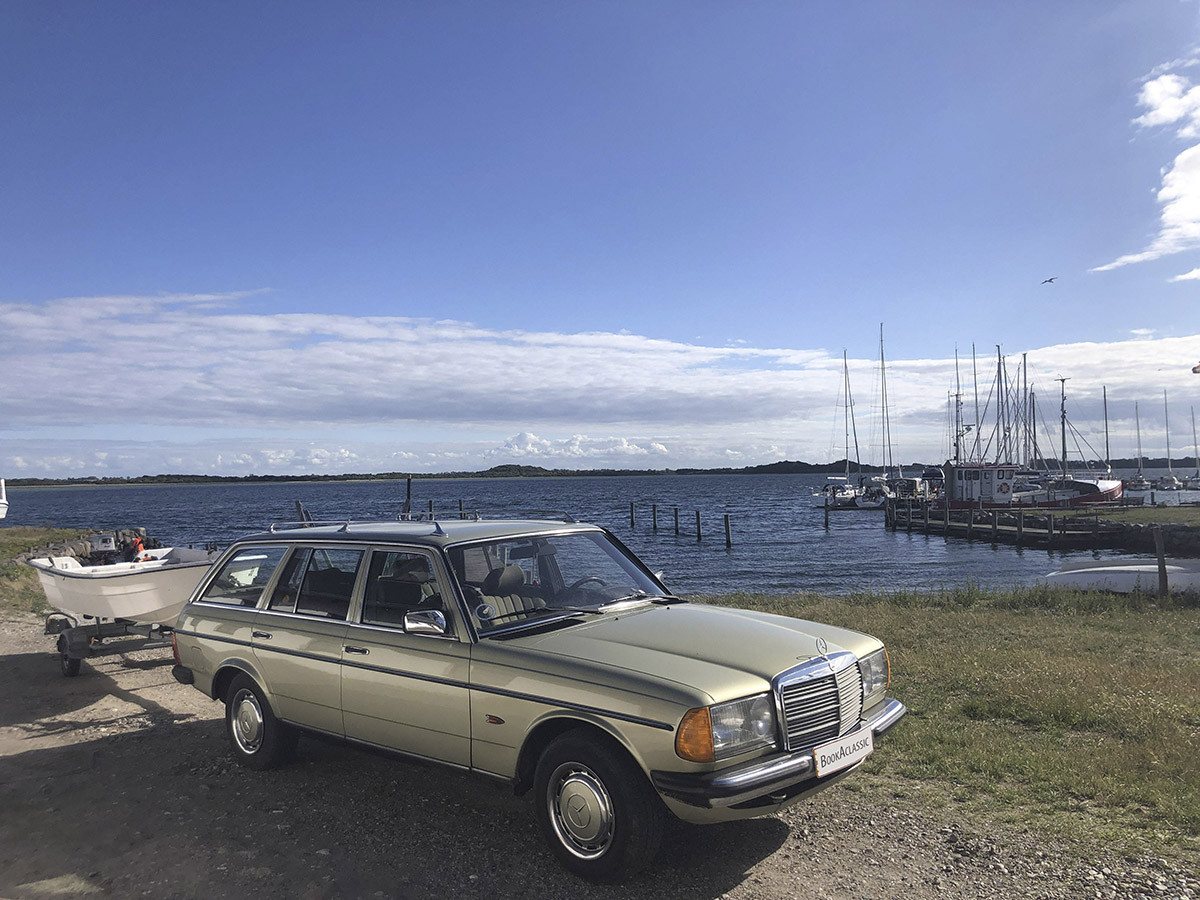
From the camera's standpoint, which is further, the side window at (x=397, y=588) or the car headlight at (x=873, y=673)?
the side window at (x=397, y=588)

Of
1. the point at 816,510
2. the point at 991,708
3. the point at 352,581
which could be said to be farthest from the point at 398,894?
the point at 816,510

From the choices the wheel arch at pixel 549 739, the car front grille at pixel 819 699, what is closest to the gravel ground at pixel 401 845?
the wheel arch at pixel 549 739

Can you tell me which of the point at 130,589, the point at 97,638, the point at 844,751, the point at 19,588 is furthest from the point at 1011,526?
the point at 844,751

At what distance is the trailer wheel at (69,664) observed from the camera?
9.32 m

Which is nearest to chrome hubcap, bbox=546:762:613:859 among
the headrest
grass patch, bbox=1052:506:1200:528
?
the headrest

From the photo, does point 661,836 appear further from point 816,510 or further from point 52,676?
point 816,510

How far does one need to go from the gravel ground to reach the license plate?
598mm

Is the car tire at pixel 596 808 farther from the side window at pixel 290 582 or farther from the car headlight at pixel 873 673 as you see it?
the side window at pixel 290 582

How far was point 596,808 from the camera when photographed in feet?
13.6

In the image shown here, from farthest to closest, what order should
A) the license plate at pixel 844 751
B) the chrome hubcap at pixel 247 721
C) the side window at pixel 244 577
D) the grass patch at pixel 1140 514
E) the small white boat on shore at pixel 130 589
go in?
the grass patch at pixel 1140 514 → the small white boat on shore at pixel 130 589 → the side window at pixel 244 577 → the chrome hubcap at pixel 247 721 → the license plate at pixel 844 751

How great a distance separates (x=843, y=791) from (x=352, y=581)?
12.0ft

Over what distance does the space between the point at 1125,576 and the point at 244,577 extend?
19798 mm

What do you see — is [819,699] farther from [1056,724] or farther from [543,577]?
[1056,724]

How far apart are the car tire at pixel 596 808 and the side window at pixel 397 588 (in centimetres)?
135
